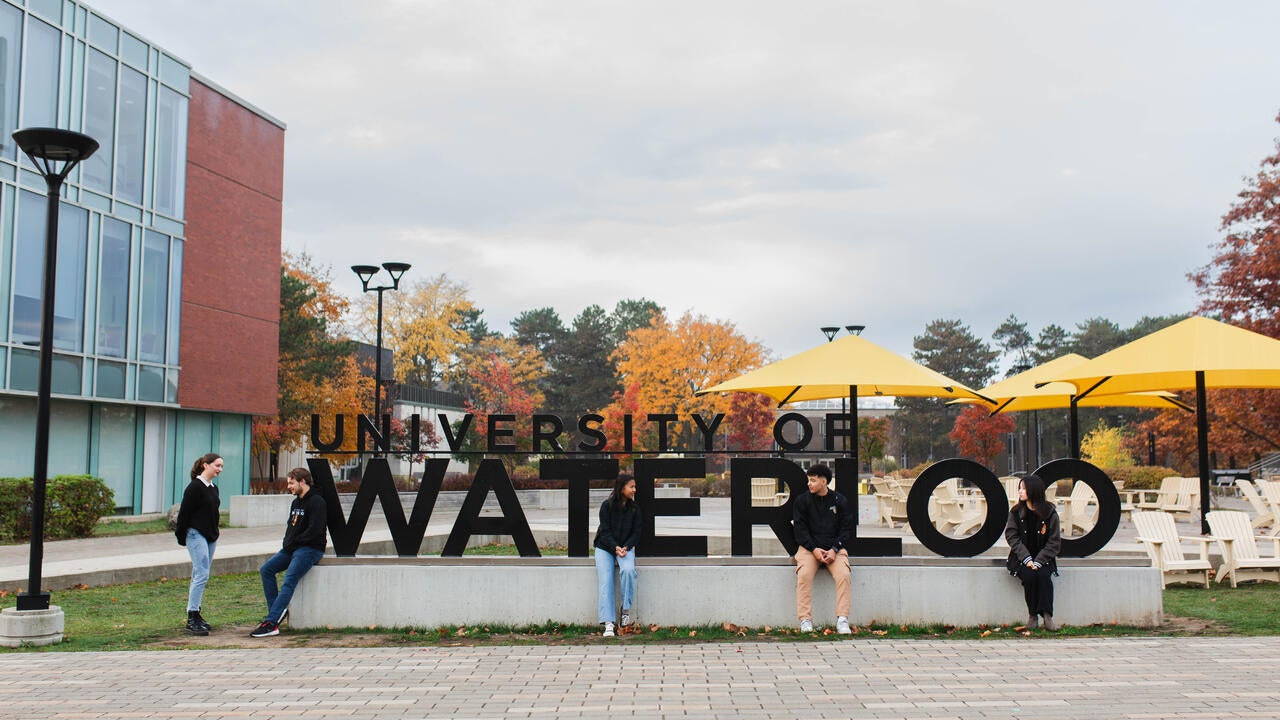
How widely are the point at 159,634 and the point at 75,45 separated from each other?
20227 mm

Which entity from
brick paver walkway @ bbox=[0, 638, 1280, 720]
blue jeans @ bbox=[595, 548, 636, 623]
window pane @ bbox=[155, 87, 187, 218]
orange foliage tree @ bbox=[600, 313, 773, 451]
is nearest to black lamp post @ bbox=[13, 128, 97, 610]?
brick paver walkway @ bbox=[0, 638, 1280, 720]

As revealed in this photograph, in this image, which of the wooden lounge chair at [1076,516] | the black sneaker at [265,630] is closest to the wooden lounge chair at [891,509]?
the wooden lounge chair at [1076,516]

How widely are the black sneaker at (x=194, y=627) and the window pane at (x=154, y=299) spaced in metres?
18.9

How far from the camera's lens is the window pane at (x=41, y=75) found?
23.4 metres

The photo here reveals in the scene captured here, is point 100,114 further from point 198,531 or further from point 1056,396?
point 1056,396

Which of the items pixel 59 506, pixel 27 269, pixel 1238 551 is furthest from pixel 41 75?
pixel 1238 551

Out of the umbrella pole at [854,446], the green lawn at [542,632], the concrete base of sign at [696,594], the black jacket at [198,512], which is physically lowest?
the green lawn at [542,632]

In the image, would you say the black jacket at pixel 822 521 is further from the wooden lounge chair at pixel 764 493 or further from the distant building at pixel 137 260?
the distant building at pixel 137 260

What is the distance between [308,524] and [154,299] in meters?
20.0

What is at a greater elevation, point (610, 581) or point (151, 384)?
point (151, 384)

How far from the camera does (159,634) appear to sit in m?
9.77

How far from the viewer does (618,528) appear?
9844 millimetres

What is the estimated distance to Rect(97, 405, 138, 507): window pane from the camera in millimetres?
25730

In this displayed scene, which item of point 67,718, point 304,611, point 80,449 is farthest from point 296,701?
point 80,449
